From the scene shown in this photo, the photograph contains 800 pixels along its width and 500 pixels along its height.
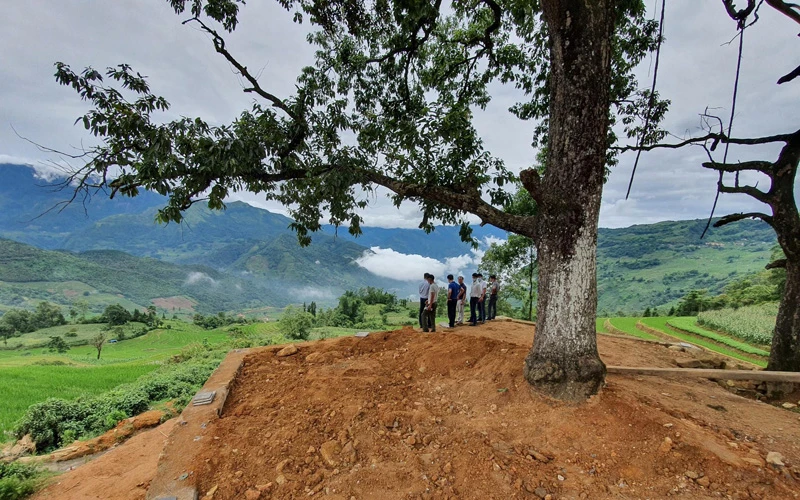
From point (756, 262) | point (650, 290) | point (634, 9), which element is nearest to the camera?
point (634, 9)

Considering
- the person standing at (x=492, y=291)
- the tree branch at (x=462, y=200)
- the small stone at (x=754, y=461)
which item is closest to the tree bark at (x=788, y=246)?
the small stone at (x=754, y=461)

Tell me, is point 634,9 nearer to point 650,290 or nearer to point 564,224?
point 564,224

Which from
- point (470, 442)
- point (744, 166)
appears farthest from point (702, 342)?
point (470, 442)

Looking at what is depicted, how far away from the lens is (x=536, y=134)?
7.70 metres

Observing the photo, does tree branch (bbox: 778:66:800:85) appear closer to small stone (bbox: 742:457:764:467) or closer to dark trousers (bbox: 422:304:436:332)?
small stone (bbox: 742:457:764:467)

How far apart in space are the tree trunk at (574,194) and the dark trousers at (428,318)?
464 cm

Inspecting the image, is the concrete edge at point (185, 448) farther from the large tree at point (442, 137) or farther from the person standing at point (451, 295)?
the person standing at point (451, 295)

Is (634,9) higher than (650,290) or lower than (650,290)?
higher

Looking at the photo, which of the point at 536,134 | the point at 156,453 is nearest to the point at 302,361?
the point at 156,453

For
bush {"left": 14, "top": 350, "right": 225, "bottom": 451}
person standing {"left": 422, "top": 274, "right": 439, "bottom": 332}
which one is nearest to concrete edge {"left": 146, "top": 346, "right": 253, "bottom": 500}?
bush {"left": 14, "top": 350, "right": 225, "bottom": 451}

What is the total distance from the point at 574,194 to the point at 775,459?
2.92 m

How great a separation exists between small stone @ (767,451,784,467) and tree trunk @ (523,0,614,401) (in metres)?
1.36

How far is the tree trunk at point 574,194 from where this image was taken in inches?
149

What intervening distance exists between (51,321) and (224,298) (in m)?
115
